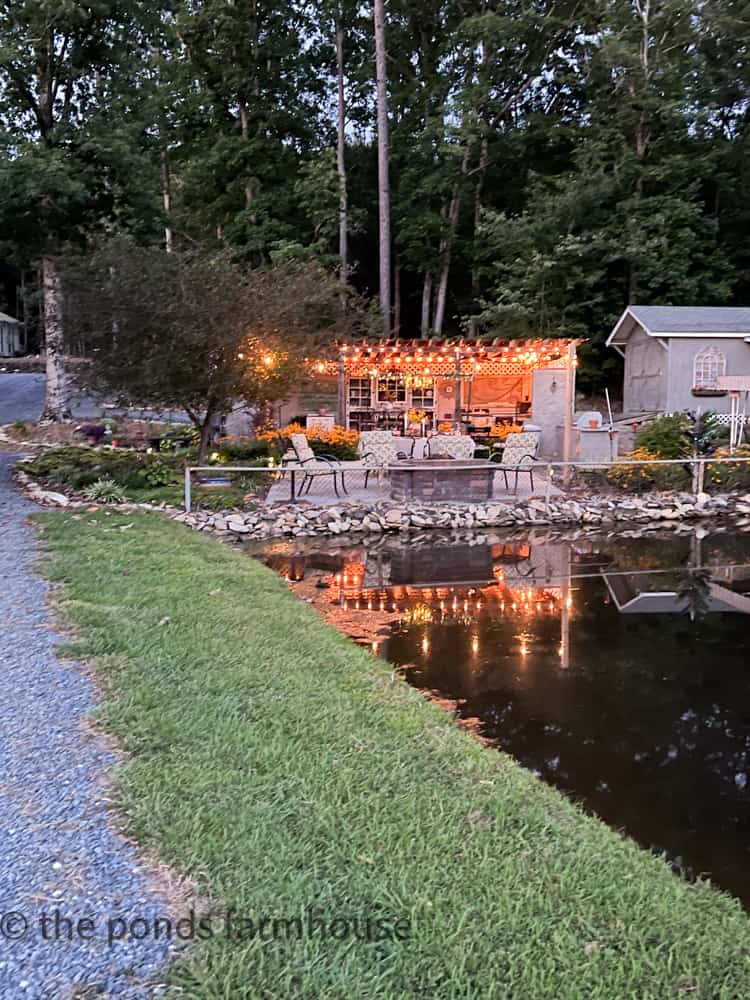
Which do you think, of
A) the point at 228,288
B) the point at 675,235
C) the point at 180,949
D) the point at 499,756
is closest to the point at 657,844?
the point at 499,756

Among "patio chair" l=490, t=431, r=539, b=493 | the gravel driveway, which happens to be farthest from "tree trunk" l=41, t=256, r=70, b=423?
the gravel driveway

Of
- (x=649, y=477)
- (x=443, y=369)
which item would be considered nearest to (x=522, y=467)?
(x=649, y=477)

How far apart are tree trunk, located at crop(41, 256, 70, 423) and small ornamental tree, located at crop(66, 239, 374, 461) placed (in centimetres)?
116

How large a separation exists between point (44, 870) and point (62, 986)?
55 cm

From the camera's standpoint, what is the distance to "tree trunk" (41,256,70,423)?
1288 centimetres

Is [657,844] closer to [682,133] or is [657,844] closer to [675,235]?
[675,235]

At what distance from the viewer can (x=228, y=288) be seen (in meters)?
11.0

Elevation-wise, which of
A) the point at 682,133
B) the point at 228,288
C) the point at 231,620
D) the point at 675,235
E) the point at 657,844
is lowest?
the point at 657,844

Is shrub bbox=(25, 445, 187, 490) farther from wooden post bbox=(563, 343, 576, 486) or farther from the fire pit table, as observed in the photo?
wooden post bbox=(563, 343, 576, 486)

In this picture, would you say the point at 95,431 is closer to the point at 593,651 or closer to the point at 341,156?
the point at 593,651

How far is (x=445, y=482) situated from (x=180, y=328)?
4.24 metres

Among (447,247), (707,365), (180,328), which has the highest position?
(447,247)

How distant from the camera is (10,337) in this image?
41.8 m

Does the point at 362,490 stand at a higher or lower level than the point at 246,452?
lower
